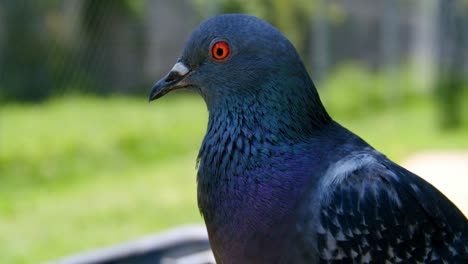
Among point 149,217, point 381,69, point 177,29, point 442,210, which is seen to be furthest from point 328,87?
point 442,210

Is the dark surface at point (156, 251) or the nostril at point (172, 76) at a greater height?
the nostril at point (172, 76)

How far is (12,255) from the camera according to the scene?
472 centimetres

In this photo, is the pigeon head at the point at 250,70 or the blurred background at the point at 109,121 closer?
the pigeon head at the point at 250,70

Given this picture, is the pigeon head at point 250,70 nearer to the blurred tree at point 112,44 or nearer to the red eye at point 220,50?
the red eye at point 220,50

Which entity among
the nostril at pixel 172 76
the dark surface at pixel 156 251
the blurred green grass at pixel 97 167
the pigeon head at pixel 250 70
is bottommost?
the dark surface at pixel 156 251

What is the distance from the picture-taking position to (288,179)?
6.87 feet

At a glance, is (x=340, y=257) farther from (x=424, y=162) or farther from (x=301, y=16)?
(x=301, y=16)

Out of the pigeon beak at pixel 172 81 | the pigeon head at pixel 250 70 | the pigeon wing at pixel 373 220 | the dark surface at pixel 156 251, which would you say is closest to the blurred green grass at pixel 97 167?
the dark surface at pixel 156 251

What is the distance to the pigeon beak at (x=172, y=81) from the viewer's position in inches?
95.1

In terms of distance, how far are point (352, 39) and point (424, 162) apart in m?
4.72

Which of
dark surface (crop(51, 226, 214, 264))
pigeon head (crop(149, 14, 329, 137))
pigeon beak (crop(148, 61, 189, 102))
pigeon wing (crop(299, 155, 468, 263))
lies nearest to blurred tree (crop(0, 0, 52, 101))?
dark surface (crop(51, 226, 214, 264))

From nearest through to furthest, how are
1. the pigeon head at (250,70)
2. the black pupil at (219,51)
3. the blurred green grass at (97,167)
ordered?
the pigeon head at (250,70), the black pupil at (219,51), the blurred green grass at (97,167)

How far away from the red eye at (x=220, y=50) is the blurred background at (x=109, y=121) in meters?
2.87

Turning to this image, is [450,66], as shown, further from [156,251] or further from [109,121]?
[156,251]
